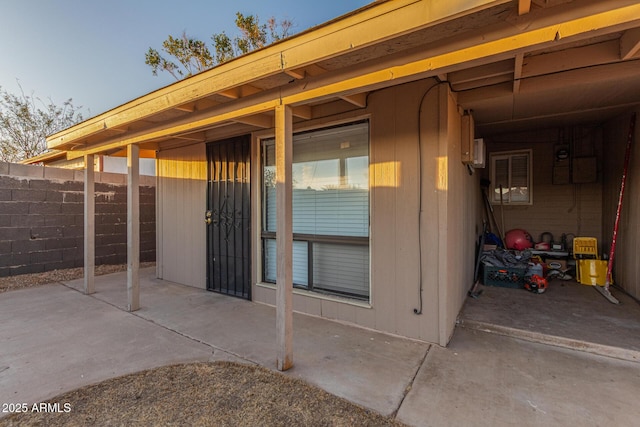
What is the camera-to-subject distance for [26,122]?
998cm

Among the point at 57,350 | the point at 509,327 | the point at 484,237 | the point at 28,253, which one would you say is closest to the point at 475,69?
the point at 509,327

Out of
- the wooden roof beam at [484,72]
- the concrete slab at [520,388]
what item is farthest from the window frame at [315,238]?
the concrete slab at [520,388]

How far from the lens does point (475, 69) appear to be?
98.4 inches

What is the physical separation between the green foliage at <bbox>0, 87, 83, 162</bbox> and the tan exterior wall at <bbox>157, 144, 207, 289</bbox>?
8.14m

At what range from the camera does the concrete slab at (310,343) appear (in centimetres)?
217

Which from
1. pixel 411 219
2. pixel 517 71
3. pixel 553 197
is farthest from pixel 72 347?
pixel 553 197

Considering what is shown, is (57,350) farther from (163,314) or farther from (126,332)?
(163,314)

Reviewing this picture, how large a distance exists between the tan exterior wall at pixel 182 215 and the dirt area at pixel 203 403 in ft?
9.02

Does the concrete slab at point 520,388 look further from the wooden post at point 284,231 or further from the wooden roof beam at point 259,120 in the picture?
the wooden roof beam at point 259,120

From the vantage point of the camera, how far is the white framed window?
5.60 meters

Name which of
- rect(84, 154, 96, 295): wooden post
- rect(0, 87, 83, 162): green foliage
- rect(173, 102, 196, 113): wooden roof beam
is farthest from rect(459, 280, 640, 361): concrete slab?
rect(0, 87, 83, 162): green foliage

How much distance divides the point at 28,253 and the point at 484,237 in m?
8.22

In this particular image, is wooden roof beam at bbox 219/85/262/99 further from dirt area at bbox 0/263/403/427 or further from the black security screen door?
dirt area at bbox 0/263/403/427

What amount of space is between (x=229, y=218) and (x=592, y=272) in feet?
18.1
